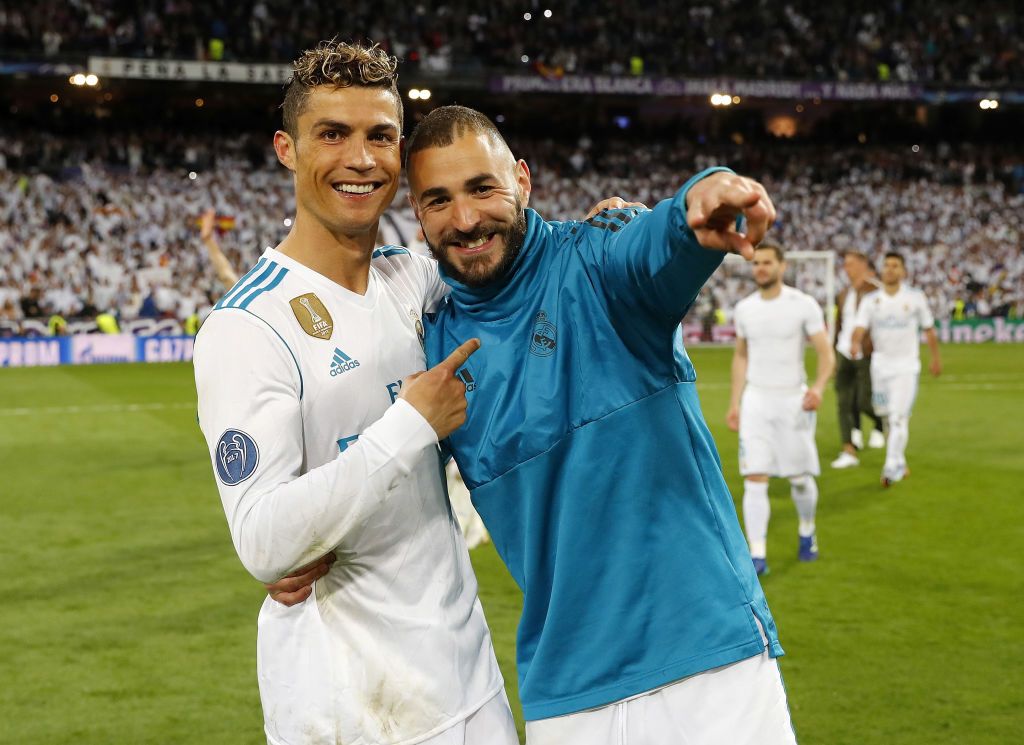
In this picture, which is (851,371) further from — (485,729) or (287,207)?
(287,207)

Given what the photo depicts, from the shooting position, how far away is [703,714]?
2.61m

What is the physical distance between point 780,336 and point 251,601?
172 inches

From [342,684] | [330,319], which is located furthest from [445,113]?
[342,684]

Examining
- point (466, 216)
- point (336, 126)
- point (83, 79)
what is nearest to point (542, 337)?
point (466, 216)

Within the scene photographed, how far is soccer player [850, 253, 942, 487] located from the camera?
11.6 meters

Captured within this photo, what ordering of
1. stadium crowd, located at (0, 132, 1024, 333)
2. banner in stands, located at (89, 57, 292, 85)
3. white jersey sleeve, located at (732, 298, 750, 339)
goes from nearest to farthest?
white jersey sleeve, located at (732, 298, 750, 339), stadium crowd, located at (0, 132, 1024, 333), banner in stands, located at (89, 57, 292, 85)

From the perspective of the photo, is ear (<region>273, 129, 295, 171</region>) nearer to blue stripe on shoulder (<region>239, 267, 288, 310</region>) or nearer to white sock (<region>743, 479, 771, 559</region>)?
blue stripe on shoulder (<region>239, 267, 288, 310</region>)

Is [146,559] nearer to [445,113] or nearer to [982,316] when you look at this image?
[445,113]

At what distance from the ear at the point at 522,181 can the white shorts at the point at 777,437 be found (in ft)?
18.0

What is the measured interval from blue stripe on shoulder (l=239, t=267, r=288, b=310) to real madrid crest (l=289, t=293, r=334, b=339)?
0.21ft

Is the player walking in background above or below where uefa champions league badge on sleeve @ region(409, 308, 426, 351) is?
below

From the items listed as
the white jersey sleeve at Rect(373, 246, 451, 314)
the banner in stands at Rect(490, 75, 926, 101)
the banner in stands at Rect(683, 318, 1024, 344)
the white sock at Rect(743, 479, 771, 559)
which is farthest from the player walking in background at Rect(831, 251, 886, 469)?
the banner in stands at Rect(490, 75, 926, 101)

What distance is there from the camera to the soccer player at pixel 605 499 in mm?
2607

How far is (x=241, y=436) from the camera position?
2395 millimetres
